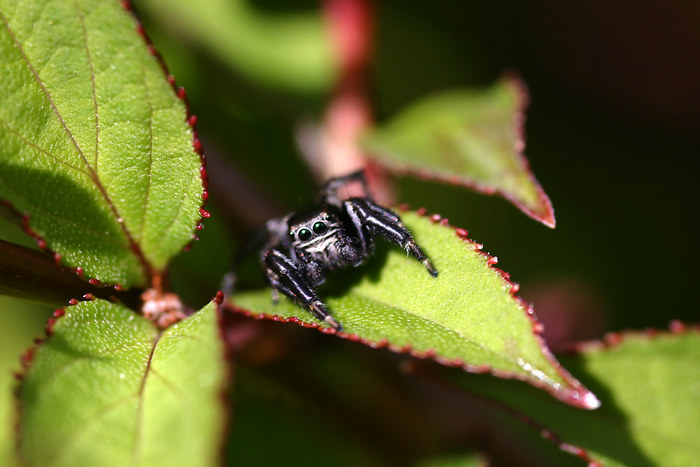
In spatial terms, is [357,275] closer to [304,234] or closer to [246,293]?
[304,234]

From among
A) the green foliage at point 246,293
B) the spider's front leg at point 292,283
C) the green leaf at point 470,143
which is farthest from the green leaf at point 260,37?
the spider's front leg at point 292,283

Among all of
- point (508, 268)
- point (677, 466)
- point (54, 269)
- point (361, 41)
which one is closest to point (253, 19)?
point (361, 41)

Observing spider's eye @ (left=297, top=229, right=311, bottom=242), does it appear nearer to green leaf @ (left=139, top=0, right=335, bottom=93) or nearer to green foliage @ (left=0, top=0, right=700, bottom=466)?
green foliage @ (left=0, top=0, right=700, bottom=466)

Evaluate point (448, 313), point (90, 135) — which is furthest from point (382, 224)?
point (90, 135)

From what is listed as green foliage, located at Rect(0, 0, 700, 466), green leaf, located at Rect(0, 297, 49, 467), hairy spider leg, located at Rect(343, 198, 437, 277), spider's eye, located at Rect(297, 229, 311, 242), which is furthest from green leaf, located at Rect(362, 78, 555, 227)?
green leaf, located at Rect(0, 297, 49, 467)

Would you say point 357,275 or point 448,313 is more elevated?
point 448,313
